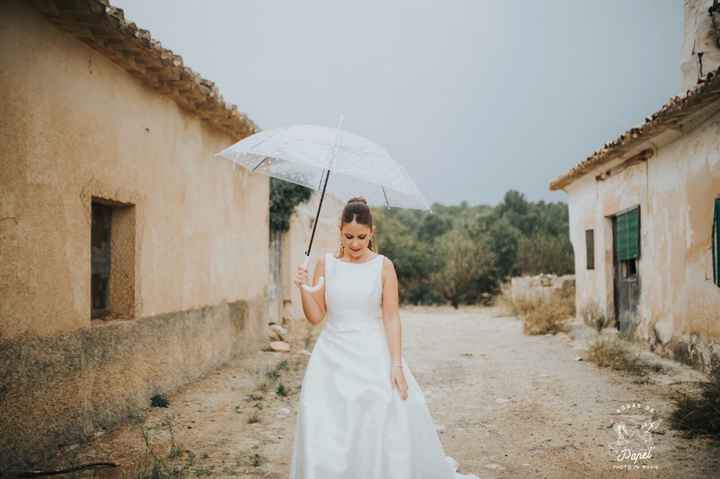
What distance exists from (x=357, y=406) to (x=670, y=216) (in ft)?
23.1

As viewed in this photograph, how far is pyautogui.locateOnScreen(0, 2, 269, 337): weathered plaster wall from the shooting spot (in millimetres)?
3971

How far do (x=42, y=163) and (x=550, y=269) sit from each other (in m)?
17.8

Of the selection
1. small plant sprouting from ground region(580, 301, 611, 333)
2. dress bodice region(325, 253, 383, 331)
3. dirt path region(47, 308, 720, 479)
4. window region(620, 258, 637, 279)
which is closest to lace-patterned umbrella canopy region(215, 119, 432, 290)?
dress bodice region(325, 253, 383, 331)

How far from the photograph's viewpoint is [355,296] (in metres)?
3.04

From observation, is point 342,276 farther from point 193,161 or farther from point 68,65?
point 193,161

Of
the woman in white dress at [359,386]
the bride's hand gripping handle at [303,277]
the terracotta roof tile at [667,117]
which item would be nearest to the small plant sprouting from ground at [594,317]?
the terracotta roof tile at [667,117]

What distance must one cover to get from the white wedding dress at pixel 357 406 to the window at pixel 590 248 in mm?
10435

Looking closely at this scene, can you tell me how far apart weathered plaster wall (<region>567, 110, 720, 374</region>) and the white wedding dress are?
5.28 m

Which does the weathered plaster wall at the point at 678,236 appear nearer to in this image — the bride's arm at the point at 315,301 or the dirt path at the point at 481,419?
the dirt path at the point at 481,419

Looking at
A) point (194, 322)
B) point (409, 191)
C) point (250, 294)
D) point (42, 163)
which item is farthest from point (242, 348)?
point (409, 191)

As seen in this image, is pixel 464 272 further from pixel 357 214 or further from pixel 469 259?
pixel 357 214

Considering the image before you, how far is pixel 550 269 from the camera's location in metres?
19.8

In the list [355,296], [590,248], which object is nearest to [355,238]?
[355,296]

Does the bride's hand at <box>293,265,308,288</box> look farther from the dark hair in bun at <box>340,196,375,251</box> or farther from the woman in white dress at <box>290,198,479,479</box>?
the dark hair in bun at <box>340,196,375,251</box>
